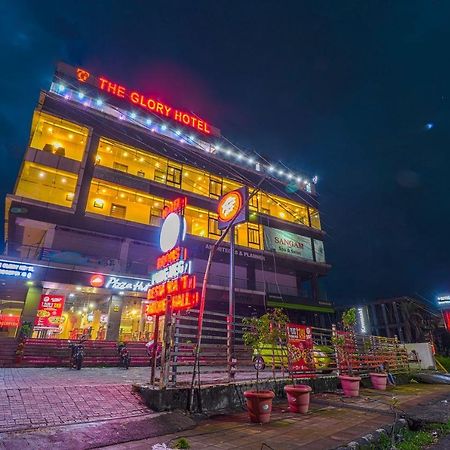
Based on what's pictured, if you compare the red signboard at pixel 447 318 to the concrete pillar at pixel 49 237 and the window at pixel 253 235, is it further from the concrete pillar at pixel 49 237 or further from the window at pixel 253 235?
the concrete pillar at pixel 49 237

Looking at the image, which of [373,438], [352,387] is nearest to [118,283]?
[352,387]

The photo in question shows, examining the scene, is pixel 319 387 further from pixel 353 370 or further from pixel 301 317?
pixel 301 317

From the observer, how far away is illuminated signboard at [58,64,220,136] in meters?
31.4

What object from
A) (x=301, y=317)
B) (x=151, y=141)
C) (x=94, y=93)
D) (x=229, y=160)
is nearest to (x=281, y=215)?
(x=229, y=160)

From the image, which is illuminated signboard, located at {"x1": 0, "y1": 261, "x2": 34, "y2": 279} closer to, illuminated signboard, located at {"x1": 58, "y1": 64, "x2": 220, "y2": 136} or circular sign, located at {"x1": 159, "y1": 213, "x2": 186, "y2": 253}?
circular sign, located at {"x1": 159, "y1": 213, "x2": 186, "y2": 253}

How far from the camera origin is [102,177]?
28.2 m

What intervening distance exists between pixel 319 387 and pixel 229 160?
1238 inches

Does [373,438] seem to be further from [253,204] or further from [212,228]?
[253,204]

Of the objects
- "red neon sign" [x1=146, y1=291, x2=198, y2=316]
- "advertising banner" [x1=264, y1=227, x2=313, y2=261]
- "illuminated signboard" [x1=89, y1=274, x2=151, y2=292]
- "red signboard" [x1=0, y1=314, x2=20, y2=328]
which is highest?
"advertising banner" [x1=264, y1=227, x2=313, y2=261]

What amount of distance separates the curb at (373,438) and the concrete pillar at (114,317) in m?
21.4

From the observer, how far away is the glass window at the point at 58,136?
2719cm

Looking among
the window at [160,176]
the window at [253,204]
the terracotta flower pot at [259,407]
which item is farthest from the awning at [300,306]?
the terracotta flower pot at [259,407]

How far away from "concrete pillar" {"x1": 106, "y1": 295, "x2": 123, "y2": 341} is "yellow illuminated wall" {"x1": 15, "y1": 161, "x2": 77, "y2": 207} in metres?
9.89

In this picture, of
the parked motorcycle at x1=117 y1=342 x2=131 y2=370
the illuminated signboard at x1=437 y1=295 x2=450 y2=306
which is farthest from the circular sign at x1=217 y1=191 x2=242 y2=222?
the illuminated signboard at x1=437 y1=295 x2=450 y2=306
